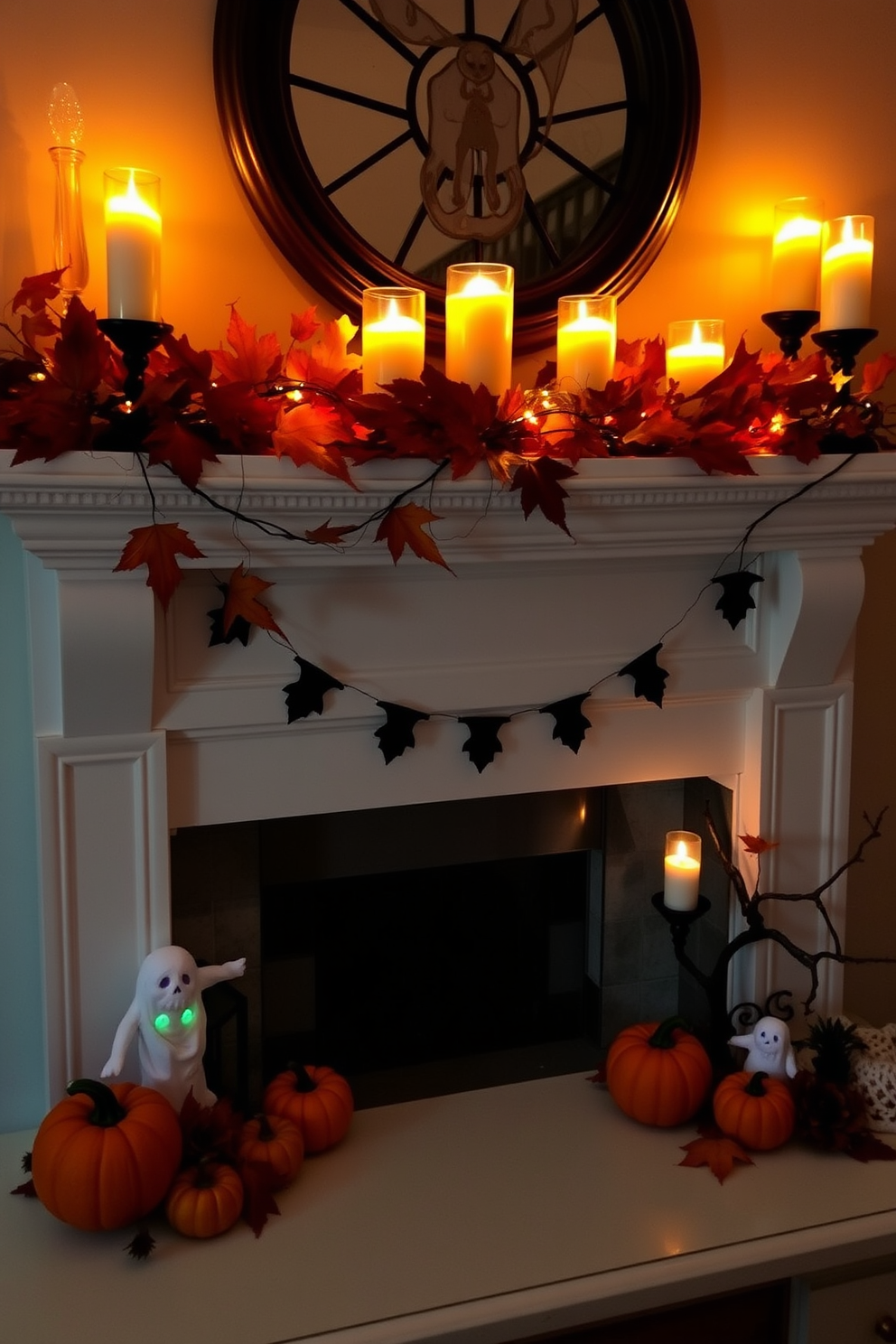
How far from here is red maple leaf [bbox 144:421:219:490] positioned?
4.00ft

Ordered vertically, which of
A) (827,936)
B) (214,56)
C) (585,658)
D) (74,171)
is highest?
(214,56)

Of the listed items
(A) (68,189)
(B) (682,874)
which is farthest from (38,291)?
(B) (682,874)

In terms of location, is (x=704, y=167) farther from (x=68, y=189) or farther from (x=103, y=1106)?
(x=103, y=1106)

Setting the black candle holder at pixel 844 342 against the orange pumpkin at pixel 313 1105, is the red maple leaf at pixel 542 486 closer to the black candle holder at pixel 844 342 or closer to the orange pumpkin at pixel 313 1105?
the black candle holder at pixel 844 342

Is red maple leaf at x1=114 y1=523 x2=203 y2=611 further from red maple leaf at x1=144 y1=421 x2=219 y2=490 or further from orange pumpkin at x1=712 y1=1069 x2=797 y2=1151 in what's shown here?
orange pumpkin at x1=712 y1=1069 x2=797 y2=1151

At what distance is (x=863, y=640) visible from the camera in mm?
1942

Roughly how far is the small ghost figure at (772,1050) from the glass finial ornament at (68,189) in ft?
4.24

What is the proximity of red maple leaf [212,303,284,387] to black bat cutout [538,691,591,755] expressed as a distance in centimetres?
58

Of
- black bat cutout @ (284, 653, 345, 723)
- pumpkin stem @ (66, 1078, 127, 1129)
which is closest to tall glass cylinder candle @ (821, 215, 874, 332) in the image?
black bat cutout @ (284, 653, 345, 723)

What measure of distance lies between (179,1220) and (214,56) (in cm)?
140

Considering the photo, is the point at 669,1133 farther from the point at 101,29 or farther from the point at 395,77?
the point at 101,29

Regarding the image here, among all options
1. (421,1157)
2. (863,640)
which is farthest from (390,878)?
(863,640)

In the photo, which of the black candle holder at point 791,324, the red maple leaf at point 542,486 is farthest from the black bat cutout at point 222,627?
the black candle holder at point 791,324

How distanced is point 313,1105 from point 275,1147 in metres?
0.08
